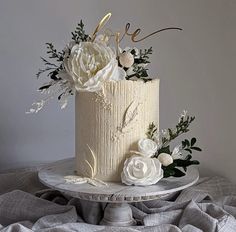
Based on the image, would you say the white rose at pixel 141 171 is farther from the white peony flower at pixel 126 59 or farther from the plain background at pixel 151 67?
the plain background at pixel 151 67

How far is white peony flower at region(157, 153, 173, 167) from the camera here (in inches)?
39.3

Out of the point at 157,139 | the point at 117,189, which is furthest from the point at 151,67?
the point at 117,189

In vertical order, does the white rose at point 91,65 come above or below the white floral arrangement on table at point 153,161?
above

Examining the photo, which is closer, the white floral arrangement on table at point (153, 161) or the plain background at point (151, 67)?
the white floral arrangement on table at point (153, 161)

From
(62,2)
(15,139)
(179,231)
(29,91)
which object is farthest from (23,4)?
(179,231)

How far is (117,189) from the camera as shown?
0.96 m

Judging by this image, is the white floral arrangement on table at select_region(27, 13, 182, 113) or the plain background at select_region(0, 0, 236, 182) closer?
the white floral arrangement on table at select_region(27, 13, 182, 113)

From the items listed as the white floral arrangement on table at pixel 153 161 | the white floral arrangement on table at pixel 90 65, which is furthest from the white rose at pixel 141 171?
the white floral arrangement on table at pixel 90 65

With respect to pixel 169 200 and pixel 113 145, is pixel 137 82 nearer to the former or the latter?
pixel 113 145

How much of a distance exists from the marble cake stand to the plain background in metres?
0.30

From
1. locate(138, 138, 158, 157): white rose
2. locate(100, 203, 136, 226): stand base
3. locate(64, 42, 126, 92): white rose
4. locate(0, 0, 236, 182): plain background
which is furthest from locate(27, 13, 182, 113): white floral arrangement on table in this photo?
locate(0, 0, 236, 182): plain background

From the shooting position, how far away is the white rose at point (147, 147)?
0.99 m

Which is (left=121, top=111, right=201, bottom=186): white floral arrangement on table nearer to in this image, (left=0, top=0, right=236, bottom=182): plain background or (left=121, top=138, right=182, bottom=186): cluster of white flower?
(left=121, top=138, right=182, bottom=186): cluster of white flower

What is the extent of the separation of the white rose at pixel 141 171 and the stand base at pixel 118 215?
0.07 metres
